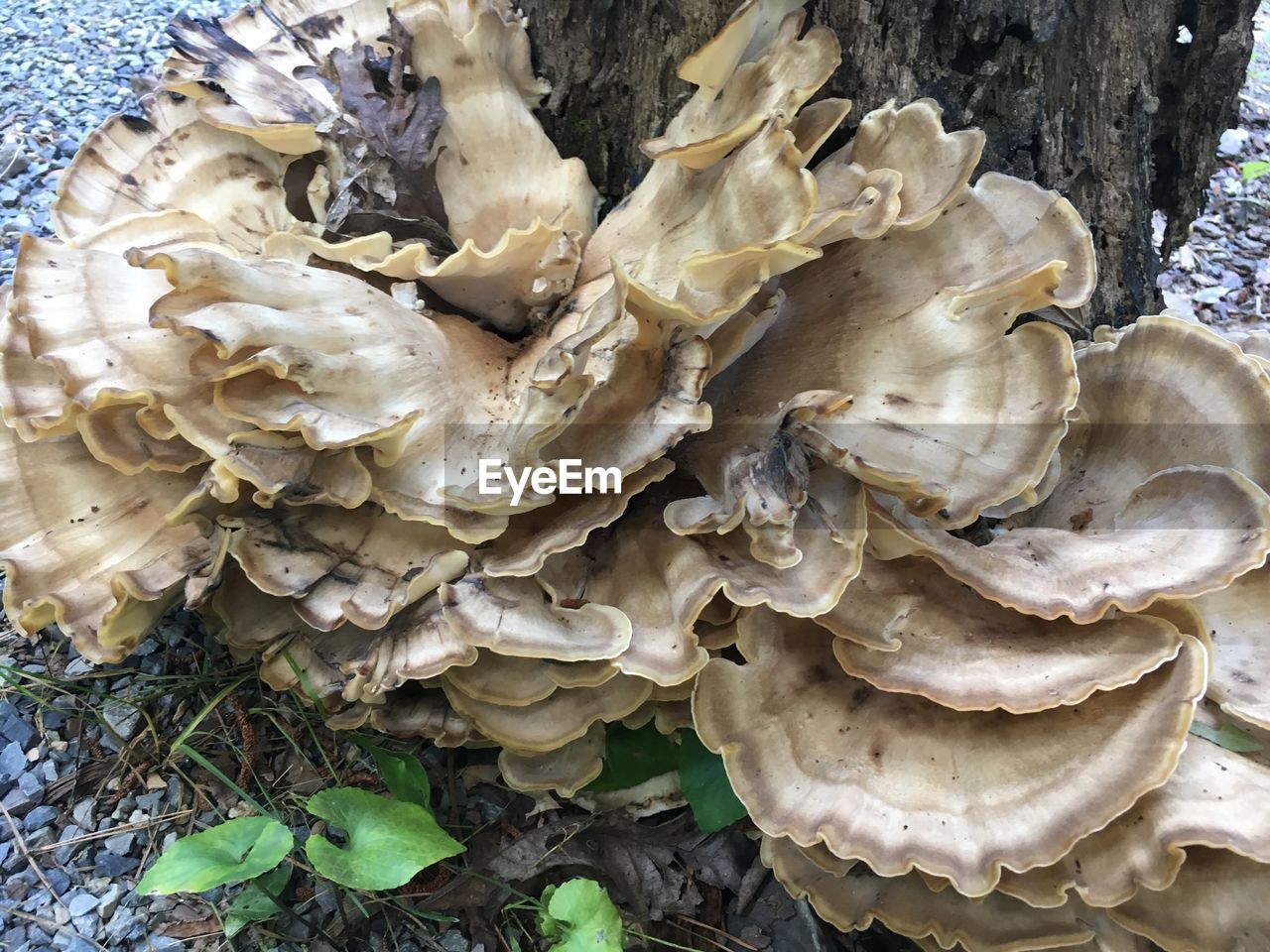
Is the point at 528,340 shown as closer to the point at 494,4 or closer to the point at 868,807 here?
the point at 494,4

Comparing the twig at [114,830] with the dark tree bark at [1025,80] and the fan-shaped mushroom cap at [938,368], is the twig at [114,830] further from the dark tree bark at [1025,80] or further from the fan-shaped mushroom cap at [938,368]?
the dark tree bark at [1025,80]

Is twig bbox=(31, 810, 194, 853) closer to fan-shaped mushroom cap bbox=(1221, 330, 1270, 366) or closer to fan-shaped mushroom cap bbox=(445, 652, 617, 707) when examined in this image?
fan-shaped mushroom cap bbox=(445, 652, 617, 707)

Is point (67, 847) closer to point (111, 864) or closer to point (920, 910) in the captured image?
point (111, 864)

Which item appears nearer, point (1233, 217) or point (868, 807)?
point (868, 807)

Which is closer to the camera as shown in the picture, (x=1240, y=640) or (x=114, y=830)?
(x=1240, y=640)

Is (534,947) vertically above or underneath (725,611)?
underneath

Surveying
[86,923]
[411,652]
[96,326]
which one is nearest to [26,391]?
[96,326]

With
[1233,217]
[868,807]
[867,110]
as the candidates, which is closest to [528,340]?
[867,110]

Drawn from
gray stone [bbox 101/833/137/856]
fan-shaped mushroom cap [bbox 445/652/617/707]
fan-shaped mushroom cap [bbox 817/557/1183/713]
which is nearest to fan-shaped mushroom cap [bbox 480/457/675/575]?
fan-shaped mushroom cap [bbox 445/652/617/707]
